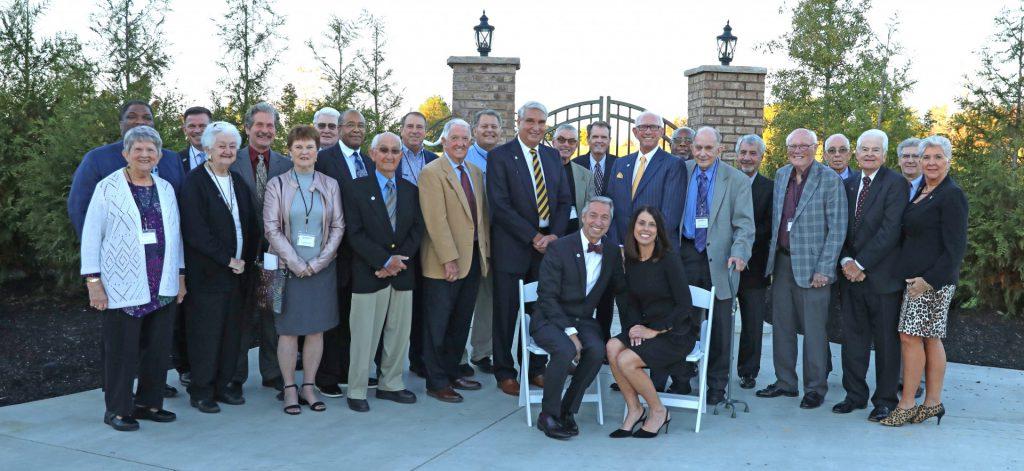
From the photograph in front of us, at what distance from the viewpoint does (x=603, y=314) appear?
5512mm

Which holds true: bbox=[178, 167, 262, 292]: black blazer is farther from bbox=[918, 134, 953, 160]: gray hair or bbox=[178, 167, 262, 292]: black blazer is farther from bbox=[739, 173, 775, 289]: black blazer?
bbox=[918, 134, 953, 160]: gray hair

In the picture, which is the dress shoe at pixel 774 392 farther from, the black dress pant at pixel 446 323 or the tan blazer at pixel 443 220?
the tan blazer at pixel 443 220

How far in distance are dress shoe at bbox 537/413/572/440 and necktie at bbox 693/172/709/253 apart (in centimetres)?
154

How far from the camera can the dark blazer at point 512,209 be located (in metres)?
5.48

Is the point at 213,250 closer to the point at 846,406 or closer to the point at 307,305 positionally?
the point at 307,305

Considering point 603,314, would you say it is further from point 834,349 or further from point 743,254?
point 834,349

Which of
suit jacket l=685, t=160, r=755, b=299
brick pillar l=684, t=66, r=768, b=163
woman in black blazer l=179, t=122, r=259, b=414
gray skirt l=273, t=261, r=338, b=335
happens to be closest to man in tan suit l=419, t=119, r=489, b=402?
gray skirt l=273, t=261, r=338, b=335

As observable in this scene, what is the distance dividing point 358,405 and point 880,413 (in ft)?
10.4

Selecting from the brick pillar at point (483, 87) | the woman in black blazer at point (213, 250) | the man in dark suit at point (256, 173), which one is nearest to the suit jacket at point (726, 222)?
Result: the man in dark suit at point (256, 173)

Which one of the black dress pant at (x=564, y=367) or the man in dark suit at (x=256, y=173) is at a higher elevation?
the man in dark suit at (x=256, y=173)

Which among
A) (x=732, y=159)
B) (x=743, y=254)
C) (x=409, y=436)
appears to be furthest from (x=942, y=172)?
(x=732, y=159)

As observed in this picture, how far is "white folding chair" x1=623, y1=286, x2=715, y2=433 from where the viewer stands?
4791mm

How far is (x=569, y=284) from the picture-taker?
193 inches

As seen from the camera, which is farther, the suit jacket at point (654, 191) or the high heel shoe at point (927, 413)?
the suit jacket at point (654, 191)
